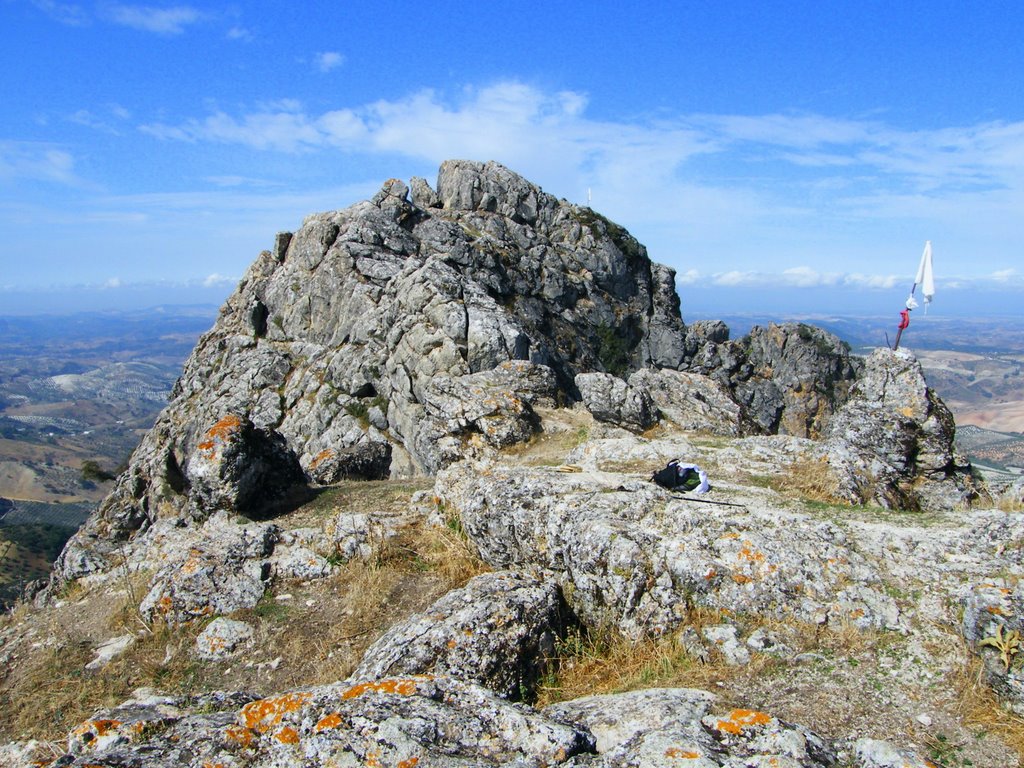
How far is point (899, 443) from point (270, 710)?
14929 mm

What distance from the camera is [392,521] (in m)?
13.8

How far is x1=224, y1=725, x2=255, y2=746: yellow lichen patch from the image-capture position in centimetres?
569

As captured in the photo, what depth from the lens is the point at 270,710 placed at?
19.6 feet

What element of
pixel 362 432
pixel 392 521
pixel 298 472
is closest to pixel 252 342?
pixel 362 432

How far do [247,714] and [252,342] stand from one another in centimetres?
5653

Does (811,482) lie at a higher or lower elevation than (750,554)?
higher

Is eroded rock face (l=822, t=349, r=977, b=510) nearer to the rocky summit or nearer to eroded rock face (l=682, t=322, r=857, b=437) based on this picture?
the rocky summit

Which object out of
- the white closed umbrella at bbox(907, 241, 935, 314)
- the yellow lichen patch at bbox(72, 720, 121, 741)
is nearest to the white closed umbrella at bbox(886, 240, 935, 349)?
the white closed umbrella at bbox(907, 241, 935, 314)

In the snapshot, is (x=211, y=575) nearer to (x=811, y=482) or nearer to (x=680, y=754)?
(x=680, y=754)

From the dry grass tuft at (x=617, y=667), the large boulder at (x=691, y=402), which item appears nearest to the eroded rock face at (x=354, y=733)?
the dry grass tuft at (x=617, y=667)

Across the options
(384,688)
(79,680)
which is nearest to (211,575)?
(79,680)

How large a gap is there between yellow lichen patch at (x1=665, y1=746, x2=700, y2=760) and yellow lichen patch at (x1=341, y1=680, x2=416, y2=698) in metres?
2.47

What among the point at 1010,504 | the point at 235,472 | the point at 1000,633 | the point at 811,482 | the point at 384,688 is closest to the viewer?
the point at 384,688

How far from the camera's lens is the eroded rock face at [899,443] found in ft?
44.4
